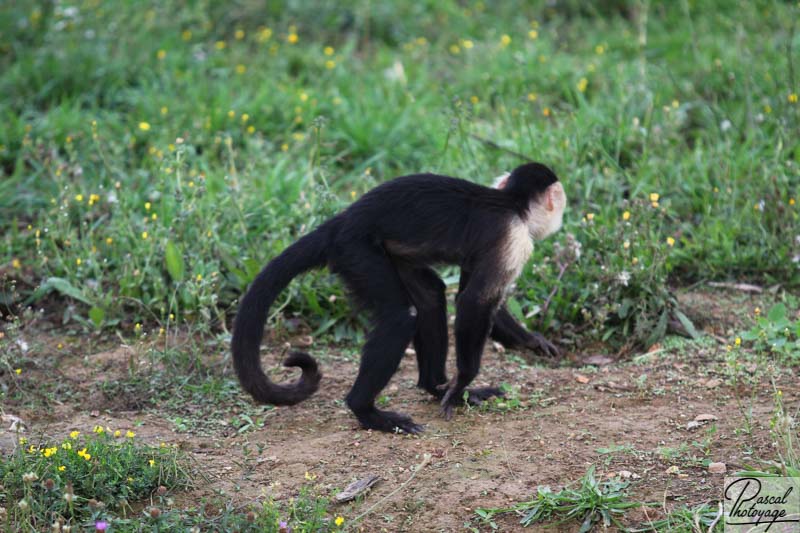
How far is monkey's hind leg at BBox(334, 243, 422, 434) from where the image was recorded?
4422 millimetres

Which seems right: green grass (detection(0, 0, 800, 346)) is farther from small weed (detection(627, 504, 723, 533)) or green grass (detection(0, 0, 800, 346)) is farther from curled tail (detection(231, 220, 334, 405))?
small weed (detection(627, 504, 723, 533))

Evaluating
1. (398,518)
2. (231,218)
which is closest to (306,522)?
(398,518)

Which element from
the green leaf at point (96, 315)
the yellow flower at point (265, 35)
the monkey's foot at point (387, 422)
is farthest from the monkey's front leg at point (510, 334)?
the yellow flower at point (265, 35)

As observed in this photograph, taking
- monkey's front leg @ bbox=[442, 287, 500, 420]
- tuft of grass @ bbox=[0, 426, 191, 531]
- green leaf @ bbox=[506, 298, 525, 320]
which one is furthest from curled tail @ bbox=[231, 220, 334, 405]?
green leaf @ bbox=[506, 298, 525, 320]

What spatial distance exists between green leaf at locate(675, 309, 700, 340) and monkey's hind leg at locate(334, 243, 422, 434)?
1706mm

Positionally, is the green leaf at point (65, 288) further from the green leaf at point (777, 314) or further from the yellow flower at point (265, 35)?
the yellow flower at point (265, 35)

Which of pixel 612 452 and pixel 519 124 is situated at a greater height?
pixel 519 124

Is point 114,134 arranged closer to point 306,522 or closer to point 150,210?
point 150,210

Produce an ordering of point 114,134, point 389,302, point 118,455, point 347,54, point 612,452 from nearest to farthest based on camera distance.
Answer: point 118,455, point 612,452, point 389,302, point 114,134, point 347,54

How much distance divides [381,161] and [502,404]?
286cm

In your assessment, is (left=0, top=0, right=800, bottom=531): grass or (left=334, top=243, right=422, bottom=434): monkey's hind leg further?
(left=0, top=0, right=800, bottom=531): grass

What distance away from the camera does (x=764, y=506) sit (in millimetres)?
3502

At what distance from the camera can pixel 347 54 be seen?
8773 mm

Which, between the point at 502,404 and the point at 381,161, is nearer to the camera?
the point at 502,404
